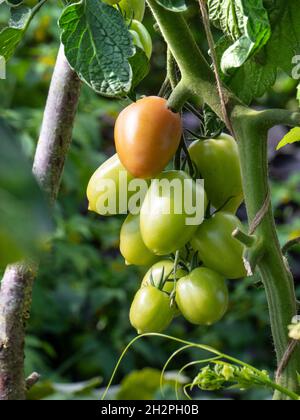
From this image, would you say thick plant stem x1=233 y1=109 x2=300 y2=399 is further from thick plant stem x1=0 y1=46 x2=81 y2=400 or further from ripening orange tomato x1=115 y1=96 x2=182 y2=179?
thick plant stem x1=0 y1=46 x2=81 y2=400

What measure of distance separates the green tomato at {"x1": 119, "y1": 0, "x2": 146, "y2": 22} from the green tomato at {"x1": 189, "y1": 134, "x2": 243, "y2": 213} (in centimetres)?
11

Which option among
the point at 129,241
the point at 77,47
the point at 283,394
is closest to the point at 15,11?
the point at 77,47

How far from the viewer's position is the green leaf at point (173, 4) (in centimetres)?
47

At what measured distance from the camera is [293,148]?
2514mm

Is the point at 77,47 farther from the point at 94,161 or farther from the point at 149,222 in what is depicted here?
the point at 94,161

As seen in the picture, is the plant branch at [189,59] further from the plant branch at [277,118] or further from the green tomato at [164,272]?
the green tomato at [164,272]

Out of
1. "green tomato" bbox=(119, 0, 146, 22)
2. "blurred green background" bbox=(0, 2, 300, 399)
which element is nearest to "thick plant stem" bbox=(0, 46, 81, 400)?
"green tomato" bbox=(119, 0, 146, 22)

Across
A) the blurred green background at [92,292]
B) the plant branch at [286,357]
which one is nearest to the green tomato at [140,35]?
the plant branch at [286,357]

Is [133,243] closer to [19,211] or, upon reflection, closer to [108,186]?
[108,186]

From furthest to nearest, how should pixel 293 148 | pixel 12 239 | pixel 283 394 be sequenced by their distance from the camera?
1. pixel 293 148
2. pixel 283 394
3. pixel 12 239

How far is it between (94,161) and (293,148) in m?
0.68

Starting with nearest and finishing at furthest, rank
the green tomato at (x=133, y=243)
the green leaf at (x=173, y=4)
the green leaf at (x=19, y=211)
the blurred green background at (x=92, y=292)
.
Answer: the green leaf at (x=19, y=211)
the green leaf at (x=173, y=4)
the green tomato at (x=133, y=243)
the blurred green background at (x=92, y=292)

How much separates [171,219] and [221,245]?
0.14 ft

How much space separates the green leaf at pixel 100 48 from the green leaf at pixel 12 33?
4cm
